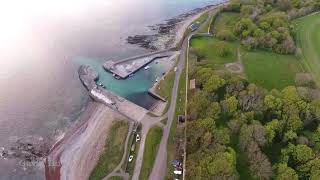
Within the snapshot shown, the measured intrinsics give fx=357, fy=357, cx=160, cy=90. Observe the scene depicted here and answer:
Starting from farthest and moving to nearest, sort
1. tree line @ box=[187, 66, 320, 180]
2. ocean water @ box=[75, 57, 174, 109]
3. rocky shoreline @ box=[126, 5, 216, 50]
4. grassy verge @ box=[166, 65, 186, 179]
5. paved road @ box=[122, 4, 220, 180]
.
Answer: rocky shoreline @ box=[126, 5, 216, 50] < ocean water @ box=[75, 57, 174, 109] < grassy verge @ box=[166, 65, 186, 179] < paved road @ box=[122, 4, 220, 180] < tree line @ box=[187, 66, 320, 180]

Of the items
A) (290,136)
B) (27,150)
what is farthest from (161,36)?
(27,150)

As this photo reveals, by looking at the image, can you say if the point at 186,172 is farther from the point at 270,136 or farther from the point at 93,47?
the point at 93,47

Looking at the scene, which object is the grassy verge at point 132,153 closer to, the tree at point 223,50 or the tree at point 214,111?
the tree at point 214,111

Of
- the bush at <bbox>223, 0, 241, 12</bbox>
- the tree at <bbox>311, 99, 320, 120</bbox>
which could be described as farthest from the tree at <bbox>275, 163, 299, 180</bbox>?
the bush at <bbox>223, 0, 241, 12</bbox>

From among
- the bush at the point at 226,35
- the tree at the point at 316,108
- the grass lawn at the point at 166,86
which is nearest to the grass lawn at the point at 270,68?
the bush at the point at 226,35

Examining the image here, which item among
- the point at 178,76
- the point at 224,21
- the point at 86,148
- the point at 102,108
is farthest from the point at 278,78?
the point at 86,148

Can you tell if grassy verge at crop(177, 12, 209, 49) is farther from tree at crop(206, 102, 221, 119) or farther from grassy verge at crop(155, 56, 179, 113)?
tree at crop(206, 102, 221, 119)
